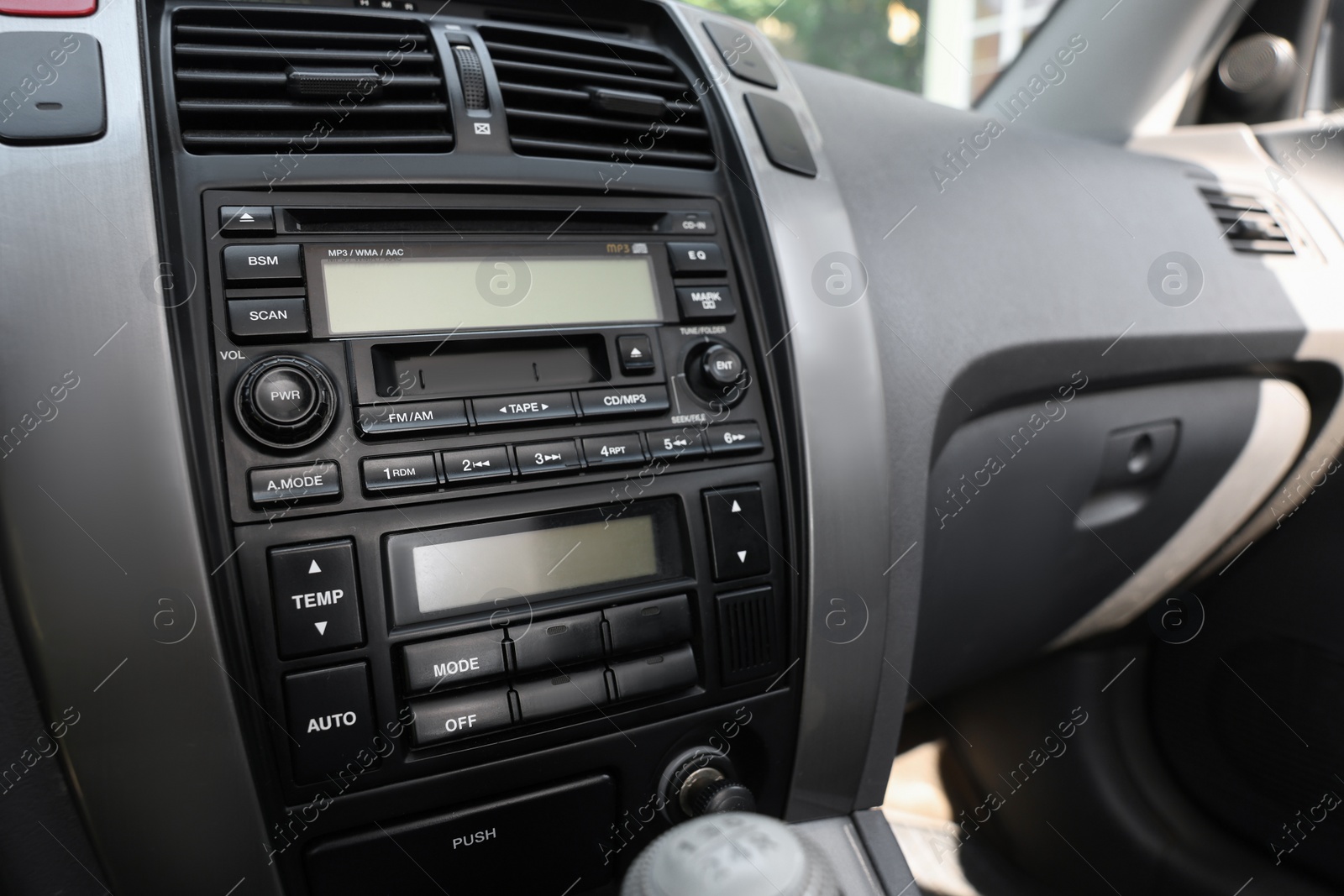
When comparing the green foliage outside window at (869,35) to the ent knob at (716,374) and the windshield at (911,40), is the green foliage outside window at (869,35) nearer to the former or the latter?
the windshield at (911,40)

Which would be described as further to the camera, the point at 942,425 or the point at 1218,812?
the point at 1218,812

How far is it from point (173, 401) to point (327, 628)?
0.19 metres

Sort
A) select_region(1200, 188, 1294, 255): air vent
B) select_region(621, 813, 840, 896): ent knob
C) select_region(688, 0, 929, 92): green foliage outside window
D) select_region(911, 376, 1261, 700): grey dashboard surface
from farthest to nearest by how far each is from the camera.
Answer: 1. select_region(688, 0, 929, 92): green foliage outside window
2. select_region(1200, 188, 1294, 255): air vent
3. select_region(911, 376, 1261, 700): grey dashboard surface
4. select_region(621, 813, 840, 896): ent knob

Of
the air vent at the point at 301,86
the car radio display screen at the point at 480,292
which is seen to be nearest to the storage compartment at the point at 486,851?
the car radio display screen at the point at 480,292

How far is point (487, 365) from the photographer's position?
713 millimetres

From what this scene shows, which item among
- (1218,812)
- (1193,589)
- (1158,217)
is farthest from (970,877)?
(1158,217)

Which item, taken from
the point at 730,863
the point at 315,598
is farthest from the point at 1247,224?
the point at 315,598

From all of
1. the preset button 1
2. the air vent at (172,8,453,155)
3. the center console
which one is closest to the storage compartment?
the center console

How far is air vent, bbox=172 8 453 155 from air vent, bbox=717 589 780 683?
1.56 ft

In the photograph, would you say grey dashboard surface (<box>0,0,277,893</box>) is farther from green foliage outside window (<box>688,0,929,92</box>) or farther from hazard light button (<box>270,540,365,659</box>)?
green foliage outside window (<box>688,0,929,92</box>)

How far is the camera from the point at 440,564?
0.67m

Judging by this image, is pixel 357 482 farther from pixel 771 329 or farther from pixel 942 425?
pixel 942 425

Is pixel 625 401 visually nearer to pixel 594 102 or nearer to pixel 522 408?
pixel 522 408

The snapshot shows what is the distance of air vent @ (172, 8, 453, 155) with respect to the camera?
27.2 inches
